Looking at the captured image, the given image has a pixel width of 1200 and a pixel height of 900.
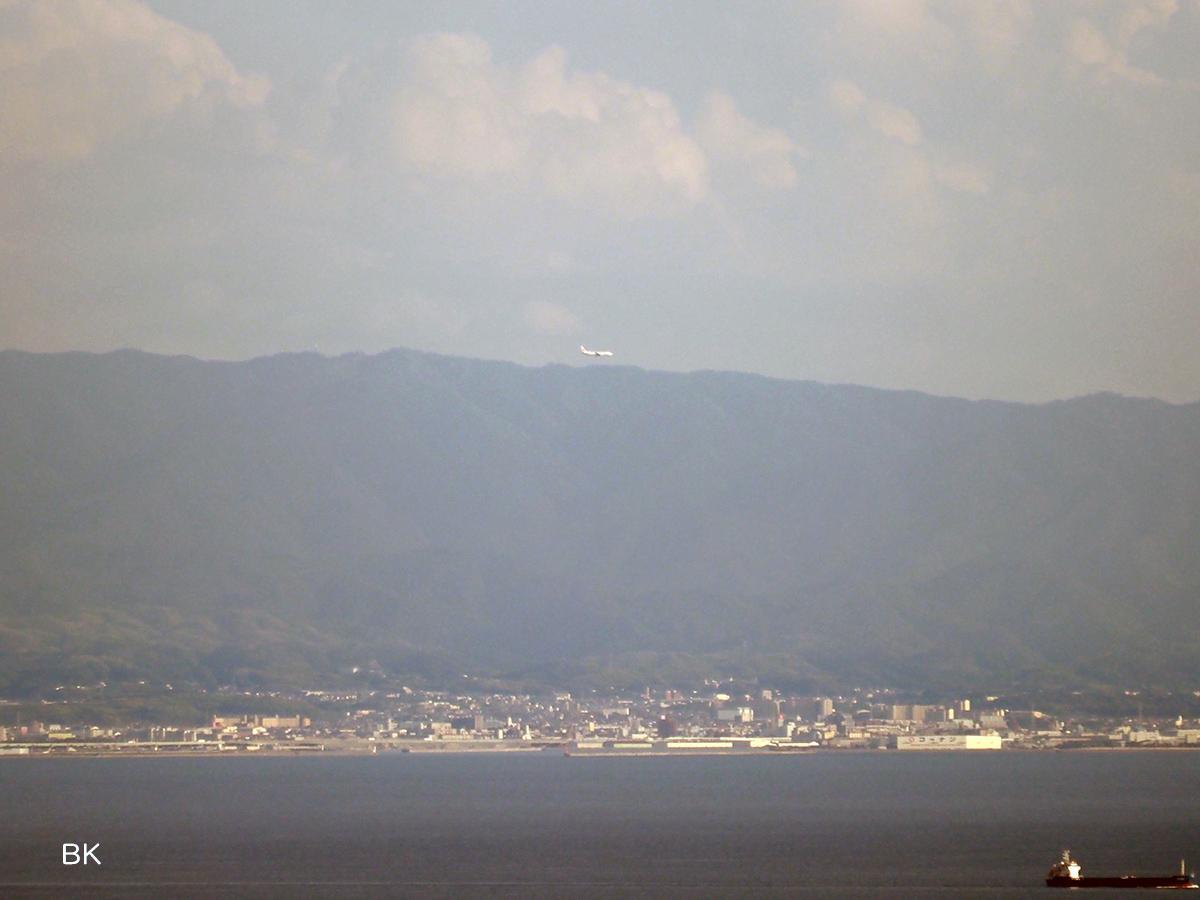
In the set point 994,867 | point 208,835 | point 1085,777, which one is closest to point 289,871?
point 208,835

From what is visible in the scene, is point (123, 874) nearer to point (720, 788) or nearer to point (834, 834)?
point (834, 834)

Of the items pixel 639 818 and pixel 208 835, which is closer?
pixel 208 835

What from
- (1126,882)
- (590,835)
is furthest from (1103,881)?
(590,835)

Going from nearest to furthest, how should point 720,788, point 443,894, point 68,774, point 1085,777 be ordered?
1. point 443,894
2. point 720,788
3. point 1085,777
4. point 68,774

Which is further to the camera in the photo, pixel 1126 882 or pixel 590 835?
pixel 590 835

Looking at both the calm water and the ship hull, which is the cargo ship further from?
the calm water

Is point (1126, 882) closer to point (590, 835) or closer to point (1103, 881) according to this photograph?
point (1103, 881)

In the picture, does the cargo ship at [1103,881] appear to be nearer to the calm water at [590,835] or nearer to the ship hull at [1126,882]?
the ship hull at [1126,882]

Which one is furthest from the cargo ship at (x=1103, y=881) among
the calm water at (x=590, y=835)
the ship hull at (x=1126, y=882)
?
the calm water at (x=590, y=835)
